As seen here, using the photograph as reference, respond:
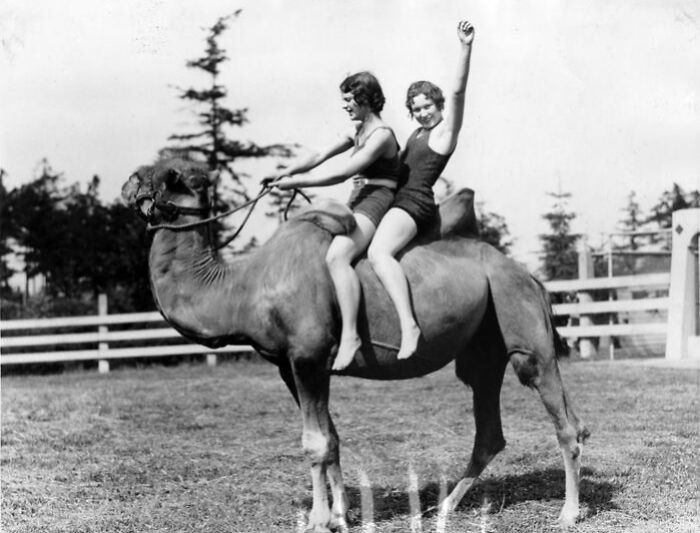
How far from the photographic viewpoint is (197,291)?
17.2 ft

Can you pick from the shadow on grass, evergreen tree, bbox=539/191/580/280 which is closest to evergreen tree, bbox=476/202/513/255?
evergreen tree, bbox=539/191/580/280

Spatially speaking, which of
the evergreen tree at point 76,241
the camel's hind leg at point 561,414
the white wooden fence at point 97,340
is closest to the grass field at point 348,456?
the camel's hind leg at point 561,414

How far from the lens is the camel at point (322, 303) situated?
5.12 metres

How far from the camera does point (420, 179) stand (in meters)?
5.47

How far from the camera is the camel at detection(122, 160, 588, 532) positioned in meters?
5.12

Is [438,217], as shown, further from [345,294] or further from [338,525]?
[338,525]

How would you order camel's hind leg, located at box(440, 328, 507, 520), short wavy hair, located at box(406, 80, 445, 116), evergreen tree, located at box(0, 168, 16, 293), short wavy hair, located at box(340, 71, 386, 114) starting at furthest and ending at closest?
evergreen tree, located at box(0, 168, 16, 293)
camel's hind leg, located at box(440, 328, 507, 520)
short wavy hair, located at box(406, 80, 445, 116)
short wavy hair, located at box(340, 71, 386, 114)

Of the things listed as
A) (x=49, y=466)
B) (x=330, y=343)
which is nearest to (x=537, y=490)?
(x=330, y=343)

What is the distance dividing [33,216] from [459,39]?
24232 mm

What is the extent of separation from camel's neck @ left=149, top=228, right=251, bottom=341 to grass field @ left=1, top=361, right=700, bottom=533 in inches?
50.6

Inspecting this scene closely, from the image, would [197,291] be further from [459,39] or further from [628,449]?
[628,449]

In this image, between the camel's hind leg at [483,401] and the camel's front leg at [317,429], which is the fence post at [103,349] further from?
the camel's front leg at [317,429]

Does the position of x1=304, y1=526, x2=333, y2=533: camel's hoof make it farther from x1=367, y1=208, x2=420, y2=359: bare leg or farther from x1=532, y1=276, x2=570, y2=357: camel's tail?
x1=532, y1=276, x2=570, y2=357: camel's tail

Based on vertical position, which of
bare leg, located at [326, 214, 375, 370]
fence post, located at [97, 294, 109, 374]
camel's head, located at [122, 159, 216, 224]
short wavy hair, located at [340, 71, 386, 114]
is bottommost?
fence post, located at [97, 294, 109, 374]
